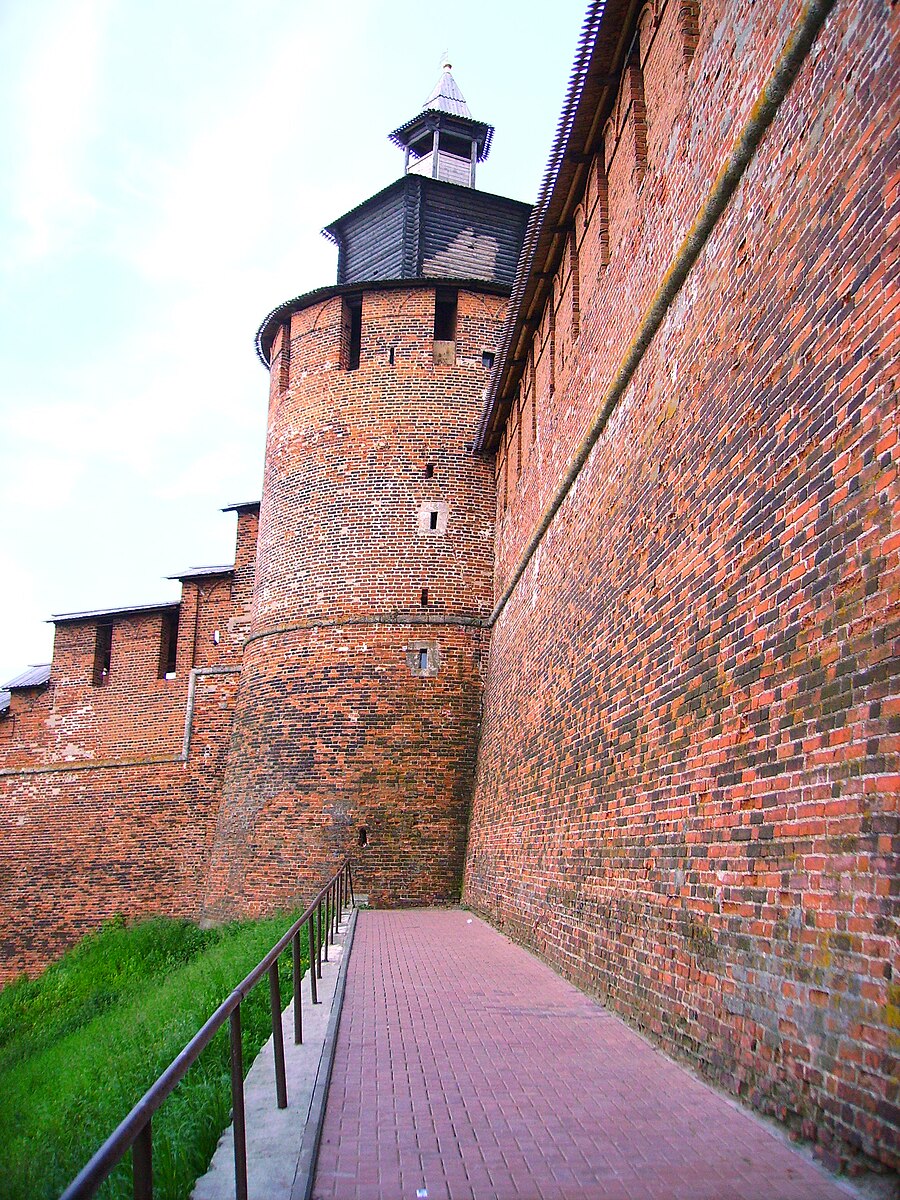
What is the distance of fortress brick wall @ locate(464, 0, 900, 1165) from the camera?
3658 mm

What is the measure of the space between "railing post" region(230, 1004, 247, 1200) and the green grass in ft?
0.89

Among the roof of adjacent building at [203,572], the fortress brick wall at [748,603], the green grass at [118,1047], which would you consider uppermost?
the roof of adjacent building at [203,572]

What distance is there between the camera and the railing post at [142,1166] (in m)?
2.09

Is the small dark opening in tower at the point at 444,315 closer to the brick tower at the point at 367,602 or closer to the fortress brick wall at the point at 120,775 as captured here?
the brick tower at the point at 367,602

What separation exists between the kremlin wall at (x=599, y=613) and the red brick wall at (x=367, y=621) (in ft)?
0.18

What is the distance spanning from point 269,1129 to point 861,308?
399 centimetres

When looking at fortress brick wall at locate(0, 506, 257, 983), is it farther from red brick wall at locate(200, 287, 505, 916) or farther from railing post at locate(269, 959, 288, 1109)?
railing post at locate(269, 959, 288, 1109)

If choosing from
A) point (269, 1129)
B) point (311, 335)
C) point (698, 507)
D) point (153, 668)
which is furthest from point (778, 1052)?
point (153, 668)

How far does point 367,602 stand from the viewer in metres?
15.6

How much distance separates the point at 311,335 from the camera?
17.7 m

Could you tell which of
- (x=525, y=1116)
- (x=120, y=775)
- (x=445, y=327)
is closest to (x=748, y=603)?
(x=525, y=1116)

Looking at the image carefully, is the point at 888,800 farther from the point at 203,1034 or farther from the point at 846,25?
the point at 846,25

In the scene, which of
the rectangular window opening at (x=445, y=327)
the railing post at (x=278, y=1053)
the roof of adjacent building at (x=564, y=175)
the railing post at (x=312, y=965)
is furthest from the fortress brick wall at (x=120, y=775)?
the railing post at (x=278, y=1053)

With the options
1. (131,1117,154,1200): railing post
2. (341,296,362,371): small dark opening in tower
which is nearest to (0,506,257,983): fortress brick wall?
(341,296,362,371): small dark opening in tower
